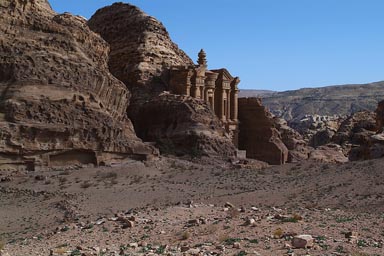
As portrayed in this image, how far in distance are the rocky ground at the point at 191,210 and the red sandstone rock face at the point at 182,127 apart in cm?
282

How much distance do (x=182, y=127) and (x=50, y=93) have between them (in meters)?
11.3

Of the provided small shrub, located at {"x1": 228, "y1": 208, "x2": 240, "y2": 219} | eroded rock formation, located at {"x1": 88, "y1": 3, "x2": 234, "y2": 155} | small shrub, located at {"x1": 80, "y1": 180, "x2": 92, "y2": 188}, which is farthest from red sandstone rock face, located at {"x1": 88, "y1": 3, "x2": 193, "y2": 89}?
small shrub, located at {"x1": 228, "y1": 208, "x2": 240, "y2": 219}

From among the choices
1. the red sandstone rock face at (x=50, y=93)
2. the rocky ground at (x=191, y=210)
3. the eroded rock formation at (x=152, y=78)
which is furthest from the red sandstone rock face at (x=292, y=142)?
the red sandstone rock face at (x=50, y=93)

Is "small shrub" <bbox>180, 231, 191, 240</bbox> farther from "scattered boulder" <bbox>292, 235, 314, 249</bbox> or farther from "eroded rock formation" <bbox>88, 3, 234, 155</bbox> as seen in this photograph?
"eroded rock formation" <bbox>88, 3, 234, 155</bbox>

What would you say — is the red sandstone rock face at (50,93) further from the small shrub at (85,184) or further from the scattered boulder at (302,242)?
the scattered boulder at (302,242)

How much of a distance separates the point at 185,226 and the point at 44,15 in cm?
1618

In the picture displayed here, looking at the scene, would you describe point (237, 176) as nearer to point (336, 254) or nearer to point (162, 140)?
point (162, 140)

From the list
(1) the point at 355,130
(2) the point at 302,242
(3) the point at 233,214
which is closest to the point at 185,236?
(3) the point at 233,214

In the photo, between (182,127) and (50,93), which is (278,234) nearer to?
(50,93)

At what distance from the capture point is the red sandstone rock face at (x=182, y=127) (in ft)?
107

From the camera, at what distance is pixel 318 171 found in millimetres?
24281

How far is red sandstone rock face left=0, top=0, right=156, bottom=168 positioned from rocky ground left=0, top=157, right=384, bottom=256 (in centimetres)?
118

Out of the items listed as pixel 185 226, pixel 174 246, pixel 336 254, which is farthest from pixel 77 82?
pixel 336 254

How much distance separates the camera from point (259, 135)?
4388 centimetres
